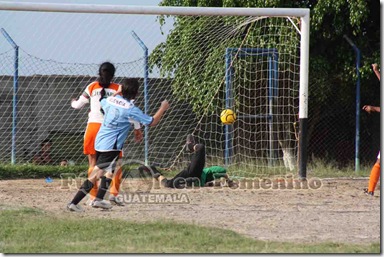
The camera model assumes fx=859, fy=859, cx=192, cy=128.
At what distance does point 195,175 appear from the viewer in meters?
13.2

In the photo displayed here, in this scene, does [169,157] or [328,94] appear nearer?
[169,157]

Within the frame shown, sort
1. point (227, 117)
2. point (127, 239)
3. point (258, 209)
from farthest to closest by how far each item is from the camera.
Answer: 1. point (227, 117)
2. point (258, 209)
3. point (127, 239)

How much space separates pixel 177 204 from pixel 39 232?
9.25ft

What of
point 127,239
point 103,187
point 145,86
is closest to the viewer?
point 127,239

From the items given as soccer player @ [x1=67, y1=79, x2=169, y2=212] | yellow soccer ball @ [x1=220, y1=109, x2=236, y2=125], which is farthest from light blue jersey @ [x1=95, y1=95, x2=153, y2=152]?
yellow soccer ball @ [x1=220, y1=109, x2=236, y2=125]

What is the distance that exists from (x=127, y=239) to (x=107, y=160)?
207 centimetres

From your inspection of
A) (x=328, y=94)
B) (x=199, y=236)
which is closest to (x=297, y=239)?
(x=199, y=236)

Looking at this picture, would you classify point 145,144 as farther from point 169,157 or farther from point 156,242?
point 156,242

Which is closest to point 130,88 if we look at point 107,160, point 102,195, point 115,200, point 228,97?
point 107,160

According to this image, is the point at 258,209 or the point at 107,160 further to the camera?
the point at 258,209

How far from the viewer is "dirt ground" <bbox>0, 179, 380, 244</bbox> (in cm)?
892

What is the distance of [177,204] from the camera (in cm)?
1097

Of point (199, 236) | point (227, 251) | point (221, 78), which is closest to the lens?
point (227, 251)

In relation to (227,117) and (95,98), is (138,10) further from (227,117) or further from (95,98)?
(95,98)
